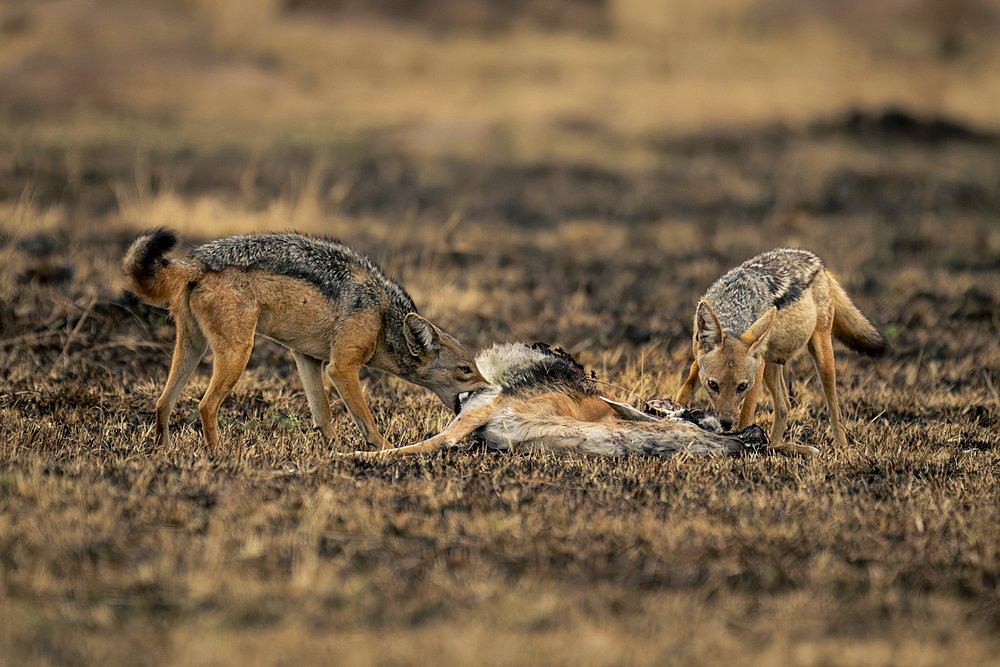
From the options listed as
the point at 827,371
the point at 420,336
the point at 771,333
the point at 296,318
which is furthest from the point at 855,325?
the point at 296,318

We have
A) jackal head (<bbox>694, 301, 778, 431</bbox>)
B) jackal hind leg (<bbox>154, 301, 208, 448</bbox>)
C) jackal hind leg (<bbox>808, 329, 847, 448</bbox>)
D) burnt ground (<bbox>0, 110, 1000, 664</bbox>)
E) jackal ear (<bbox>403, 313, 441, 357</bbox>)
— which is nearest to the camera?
burnt ground (<bbox>0, 110, 1000, 664</bbox>)

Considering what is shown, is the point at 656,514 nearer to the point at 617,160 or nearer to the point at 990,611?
the point at 990,611

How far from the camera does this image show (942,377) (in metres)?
9.34

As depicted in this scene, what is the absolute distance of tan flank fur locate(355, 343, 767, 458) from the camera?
6480 mm

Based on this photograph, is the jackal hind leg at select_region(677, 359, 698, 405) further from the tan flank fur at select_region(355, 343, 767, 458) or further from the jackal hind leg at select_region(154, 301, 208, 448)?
the jackal hind leg at select_region(154, 301, 208, 448)

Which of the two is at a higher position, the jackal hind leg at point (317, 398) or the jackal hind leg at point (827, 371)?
the jackal hind leg at point (827, 371)

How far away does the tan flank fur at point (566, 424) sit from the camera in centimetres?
648

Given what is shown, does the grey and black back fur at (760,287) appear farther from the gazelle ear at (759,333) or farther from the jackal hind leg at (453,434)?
the jackal hind leg at (453,434)

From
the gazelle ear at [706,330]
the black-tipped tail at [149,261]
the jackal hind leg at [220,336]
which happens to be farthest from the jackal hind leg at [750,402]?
the black-tipped tail at [149,261]

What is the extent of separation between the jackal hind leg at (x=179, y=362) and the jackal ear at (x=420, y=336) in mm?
1454

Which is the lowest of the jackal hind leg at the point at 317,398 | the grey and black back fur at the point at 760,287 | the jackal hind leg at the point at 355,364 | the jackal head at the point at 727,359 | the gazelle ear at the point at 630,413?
the jackal hind leg at the point at 317,398

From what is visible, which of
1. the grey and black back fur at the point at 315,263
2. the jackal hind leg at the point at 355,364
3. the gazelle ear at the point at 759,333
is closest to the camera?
the grey and black back fur at the point at 315,263

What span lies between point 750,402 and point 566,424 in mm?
1778

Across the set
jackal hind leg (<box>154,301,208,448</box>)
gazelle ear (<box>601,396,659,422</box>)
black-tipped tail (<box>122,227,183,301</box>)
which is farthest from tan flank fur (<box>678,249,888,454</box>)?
black-tipped tail (<box>122,227,183,301</box>)
